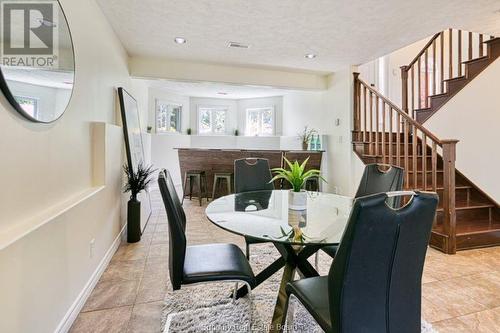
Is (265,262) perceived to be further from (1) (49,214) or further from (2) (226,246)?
(1) (49,214)

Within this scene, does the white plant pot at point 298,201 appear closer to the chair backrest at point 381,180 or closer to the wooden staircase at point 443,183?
the chair backrest at point 381,180

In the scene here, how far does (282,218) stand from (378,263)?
3.01ft

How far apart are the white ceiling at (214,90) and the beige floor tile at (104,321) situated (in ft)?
17.7

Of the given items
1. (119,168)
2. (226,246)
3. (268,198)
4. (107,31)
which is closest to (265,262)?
(268,198)

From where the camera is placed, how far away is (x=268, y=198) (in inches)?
99.1

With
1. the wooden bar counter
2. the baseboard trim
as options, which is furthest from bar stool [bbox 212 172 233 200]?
the baseboard trim

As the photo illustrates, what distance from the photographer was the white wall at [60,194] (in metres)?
1.26

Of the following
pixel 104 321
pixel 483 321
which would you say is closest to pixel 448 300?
pixel 483 321

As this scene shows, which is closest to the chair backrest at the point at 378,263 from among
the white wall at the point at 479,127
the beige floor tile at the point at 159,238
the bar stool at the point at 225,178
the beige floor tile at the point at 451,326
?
the beige floor tile at the point at 451,326

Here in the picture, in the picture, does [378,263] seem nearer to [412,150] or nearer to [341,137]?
[412,150]

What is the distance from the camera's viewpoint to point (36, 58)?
1.53 m

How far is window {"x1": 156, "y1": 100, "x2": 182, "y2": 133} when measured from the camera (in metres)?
7.45

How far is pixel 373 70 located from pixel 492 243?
3938 millimetres

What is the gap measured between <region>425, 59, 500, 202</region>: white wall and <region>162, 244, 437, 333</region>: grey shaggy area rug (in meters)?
3.04
